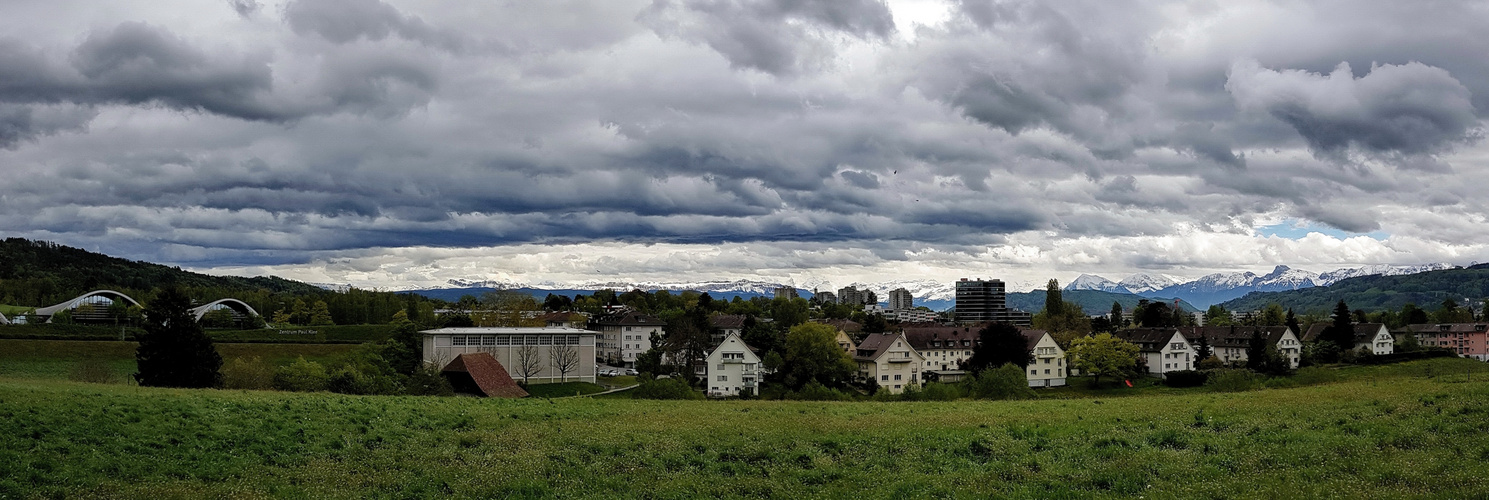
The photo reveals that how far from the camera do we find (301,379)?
55406mm

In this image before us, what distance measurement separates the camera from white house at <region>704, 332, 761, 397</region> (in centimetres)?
9912

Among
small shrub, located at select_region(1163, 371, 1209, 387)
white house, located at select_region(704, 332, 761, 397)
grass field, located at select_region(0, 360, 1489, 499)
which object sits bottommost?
small shrub, located at select_region(1163, 371, 1209, 387)

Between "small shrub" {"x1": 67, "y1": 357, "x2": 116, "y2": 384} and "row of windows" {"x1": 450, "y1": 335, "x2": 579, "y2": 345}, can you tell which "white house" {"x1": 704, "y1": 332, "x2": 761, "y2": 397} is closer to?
"row of windows" {"x1": 450, "y1": 335, "x2": 579, "y2": 345}

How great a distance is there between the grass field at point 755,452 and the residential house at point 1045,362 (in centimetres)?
9026

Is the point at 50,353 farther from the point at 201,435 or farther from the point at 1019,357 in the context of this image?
the point at 1019,357

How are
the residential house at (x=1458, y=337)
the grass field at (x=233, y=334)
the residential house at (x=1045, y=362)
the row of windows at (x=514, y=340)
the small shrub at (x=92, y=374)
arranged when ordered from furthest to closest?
the residential house at (x=1458, y=337), the residential house at (x=1045, y=362), the grass field at (x=233, y=334), the row of windows at (x=514, y=340), the small shrub at (x=92, y=374)

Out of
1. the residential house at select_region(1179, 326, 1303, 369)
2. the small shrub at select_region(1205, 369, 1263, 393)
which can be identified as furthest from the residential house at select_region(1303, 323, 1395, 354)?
the small shrub at select_region(1205, 369, 1263, 393)

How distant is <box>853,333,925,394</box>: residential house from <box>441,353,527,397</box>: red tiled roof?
53123 mm

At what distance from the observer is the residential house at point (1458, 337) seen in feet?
562

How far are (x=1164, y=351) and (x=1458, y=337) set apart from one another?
9574 centimetres

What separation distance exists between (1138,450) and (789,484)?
792 centimetres

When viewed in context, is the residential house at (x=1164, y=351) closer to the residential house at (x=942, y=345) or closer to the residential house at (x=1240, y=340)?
the residential house at (x=1240, y=340)

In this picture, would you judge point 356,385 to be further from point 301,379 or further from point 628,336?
point 628,336

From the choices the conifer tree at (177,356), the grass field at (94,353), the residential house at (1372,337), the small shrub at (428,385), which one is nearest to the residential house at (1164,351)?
the residential house at (1372,337)
